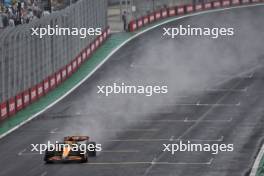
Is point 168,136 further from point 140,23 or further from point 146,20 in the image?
point 146,20

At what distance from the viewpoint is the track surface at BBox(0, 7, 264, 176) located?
4934 cm

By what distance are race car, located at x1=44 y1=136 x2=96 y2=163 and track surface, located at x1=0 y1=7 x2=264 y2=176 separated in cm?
35

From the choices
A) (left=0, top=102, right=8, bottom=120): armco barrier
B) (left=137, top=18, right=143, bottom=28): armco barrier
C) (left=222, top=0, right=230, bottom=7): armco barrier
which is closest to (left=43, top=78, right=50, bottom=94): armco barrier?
(left=0, top=102, right=8, bottom=120): armco barrier

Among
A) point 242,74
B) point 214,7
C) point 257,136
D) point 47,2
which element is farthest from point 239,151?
point 214,7

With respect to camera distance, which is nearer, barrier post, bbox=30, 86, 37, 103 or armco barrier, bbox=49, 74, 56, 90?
barrier post, bbox=30, 86, 37, 103

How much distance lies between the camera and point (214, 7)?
114 meters

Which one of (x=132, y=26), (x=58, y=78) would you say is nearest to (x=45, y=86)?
(x=58, y=78)

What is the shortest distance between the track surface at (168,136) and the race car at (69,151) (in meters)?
0.35

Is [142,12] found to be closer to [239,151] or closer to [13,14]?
[13,14]

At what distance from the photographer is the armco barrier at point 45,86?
211 feet

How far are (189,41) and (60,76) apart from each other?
2151cm

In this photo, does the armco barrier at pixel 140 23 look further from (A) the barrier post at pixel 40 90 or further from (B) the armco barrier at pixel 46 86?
(A) the barrier post at pixel 40 90

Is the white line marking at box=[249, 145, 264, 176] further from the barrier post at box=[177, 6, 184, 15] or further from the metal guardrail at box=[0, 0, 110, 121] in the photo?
the barrier post at box=[177, 6, 184, 15]

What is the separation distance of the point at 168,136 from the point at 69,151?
9839mm
